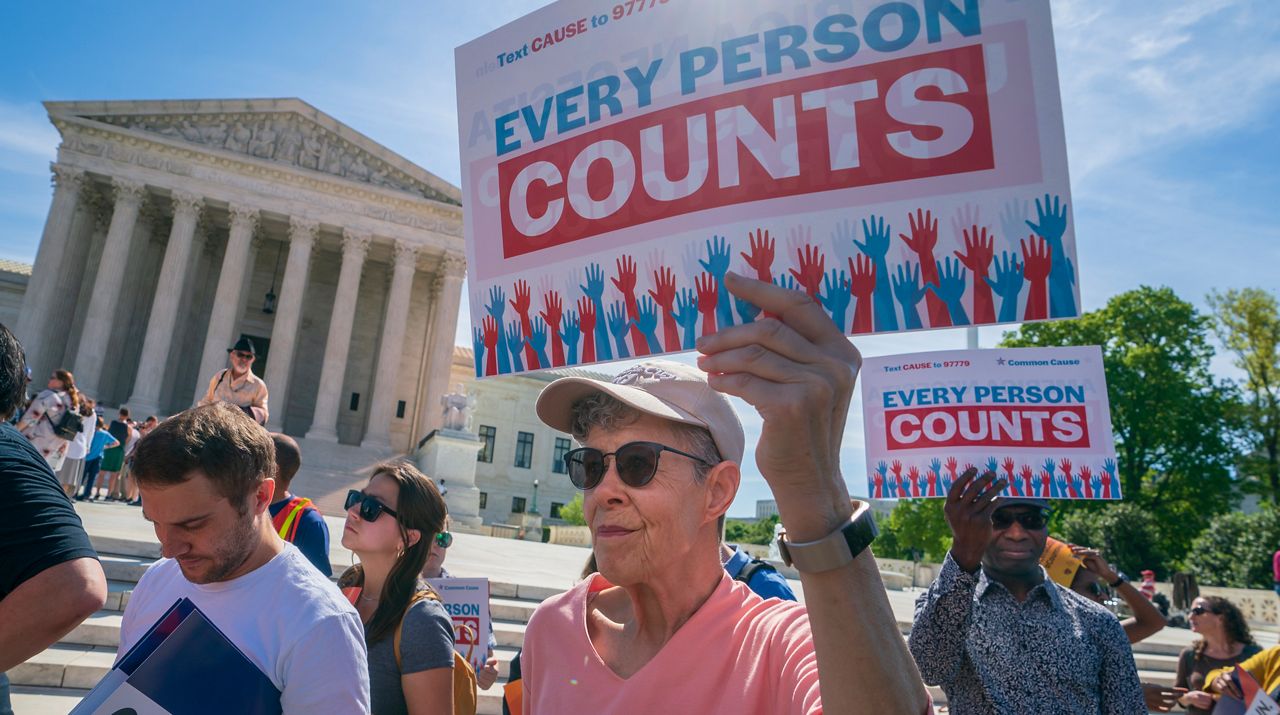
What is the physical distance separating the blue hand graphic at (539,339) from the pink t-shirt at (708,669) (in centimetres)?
75

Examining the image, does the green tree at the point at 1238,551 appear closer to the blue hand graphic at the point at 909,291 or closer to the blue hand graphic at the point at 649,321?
the blue hand graphic at the point at 909,291

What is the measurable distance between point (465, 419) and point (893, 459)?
26.8m

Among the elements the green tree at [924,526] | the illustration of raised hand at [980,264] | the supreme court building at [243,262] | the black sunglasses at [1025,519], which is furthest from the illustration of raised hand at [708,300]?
the green tree at [924,526]

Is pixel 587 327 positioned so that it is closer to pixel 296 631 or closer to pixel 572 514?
pixel 296 631

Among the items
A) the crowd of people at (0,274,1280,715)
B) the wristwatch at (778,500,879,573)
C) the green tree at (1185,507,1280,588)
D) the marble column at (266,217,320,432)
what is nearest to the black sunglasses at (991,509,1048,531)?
the crowd of people at (0,274,1280,715)

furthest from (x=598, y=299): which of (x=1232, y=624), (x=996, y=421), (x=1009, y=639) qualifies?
(x=1232, y=624)

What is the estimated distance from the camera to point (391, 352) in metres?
34.4

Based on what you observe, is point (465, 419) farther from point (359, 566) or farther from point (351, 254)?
point (359, 566)

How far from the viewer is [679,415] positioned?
70.1 inches

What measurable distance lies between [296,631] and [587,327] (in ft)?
3.50

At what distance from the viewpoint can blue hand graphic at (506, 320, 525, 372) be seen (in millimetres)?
2410

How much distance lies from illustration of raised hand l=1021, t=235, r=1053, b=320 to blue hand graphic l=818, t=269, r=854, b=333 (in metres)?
0.38

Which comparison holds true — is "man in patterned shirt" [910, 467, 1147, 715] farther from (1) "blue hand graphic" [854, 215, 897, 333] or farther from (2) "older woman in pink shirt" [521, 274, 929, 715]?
(2) "older woman in pink shirt" [521, 274, 929, 715]

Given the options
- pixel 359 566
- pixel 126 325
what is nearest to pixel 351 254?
pixel 126 325
